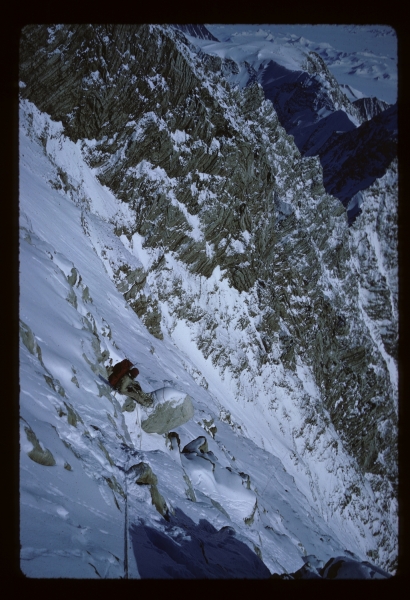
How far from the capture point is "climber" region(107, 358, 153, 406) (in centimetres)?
1059

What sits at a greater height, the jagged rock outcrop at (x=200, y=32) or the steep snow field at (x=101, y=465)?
the jagged rock outcrop at (x=200, y=32)

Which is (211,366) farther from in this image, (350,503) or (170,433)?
(170,433)

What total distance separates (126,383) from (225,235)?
3113 centimetres

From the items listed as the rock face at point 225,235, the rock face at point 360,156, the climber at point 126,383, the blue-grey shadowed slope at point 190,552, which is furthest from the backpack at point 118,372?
the rock face at point 360,156

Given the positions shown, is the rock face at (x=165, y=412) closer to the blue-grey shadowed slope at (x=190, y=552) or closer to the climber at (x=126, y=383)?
the climber at (x=126, y=383)

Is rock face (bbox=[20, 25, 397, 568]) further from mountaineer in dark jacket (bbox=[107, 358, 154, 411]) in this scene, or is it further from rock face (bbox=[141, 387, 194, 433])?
rock face (bbox=[141, 387, 194, 433])

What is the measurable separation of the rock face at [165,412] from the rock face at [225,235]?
14833mm

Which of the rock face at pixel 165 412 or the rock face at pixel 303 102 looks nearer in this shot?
the rock face at pixel 165 412

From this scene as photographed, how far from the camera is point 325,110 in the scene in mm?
93750

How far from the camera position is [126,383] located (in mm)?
10633

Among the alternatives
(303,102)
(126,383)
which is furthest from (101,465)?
(303,102)


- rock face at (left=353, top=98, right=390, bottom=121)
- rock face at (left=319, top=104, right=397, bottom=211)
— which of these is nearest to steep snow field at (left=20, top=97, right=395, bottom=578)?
rock face at (left=319, top=104, right=397, bottom=211)

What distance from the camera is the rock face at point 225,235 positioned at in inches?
1253

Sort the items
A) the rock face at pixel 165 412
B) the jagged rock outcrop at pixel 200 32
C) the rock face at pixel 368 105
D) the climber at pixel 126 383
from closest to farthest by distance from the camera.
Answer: the climber at pixel 126 383, the rock face at pixel 165 412, the jagged rock outcrop at pixel 200 32, the rock face at pixel 368 105
